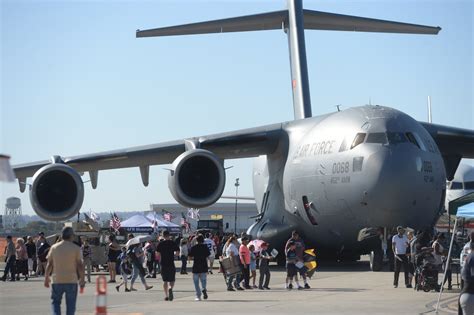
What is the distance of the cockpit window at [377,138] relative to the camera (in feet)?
75.3

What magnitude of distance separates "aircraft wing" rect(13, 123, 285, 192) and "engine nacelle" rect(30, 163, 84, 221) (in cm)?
98

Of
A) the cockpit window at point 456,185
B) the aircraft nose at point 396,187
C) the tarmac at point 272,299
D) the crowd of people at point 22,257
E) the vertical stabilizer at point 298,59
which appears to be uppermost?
the vertical stabilizer at point 298,59

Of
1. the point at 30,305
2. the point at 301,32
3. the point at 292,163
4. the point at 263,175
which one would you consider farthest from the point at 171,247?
the point at 301,32

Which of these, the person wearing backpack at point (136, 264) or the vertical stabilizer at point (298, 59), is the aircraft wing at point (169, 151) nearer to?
the vertical stabilizer at point (298, 59)

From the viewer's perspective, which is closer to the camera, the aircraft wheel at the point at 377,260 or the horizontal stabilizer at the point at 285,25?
the aircraft wheel at the point at 377,260

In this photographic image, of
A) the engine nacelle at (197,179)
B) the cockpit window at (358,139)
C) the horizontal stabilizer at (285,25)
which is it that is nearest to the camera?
the cockpit window at (358,139)

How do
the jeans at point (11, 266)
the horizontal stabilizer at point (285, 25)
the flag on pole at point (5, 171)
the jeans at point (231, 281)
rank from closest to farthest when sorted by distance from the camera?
the flag on pole at point (5, 171) → the jeans at point (231, 281) → the jeans at point (11, 266) → the horizontal stabilizer at point (285, 25)

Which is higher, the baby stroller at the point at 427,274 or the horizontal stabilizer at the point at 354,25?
the horizontal stabilizer at the point at 354,25

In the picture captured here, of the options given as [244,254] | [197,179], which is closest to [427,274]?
[244,254]

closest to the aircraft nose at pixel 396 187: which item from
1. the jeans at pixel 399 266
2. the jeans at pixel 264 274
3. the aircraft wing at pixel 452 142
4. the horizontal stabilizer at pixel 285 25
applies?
the jeans at pixel 399 266

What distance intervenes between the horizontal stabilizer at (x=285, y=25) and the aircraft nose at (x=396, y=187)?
8563mm

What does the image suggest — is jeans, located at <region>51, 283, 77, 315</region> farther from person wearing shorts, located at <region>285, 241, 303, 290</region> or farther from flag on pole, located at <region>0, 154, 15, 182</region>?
person wearing shorts, located at <region>285, 241, 303, 290</region>

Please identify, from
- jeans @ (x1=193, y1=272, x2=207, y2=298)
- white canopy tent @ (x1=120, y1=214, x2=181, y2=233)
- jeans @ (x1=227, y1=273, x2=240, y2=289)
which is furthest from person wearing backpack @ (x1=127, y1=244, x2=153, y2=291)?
white canopy tent @ (x1=120, y1=214, x2=181, y2=233)

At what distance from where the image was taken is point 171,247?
1816 cm
